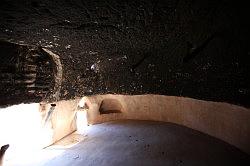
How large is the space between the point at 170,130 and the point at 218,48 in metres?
5.91

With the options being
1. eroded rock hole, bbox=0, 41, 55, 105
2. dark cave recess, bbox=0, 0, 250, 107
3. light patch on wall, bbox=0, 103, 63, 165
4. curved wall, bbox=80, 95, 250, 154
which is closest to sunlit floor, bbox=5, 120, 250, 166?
light patch on wall, bbox=0, 103, 63, 165

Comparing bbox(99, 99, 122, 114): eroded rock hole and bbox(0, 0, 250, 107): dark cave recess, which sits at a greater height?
bbox(0, 0, 250, 107): dark cave recess

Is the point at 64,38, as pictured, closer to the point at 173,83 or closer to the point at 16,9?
the point at 16,9

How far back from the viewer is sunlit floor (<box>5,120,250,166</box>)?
5.42 meters

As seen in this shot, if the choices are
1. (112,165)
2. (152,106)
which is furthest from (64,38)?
(152,106)

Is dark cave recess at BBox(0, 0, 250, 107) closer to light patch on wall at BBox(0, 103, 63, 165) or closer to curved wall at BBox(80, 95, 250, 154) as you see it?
curved wall at BBox(80, 95, 250, 154)

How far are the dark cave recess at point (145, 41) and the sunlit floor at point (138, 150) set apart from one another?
3105 mm

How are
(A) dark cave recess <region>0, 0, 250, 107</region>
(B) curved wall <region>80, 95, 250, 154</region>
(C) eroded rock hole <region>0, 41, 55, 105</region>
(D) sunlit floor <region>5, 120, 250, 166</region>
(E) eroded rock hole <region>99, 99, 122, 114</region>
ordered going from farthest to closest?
(E) eroded rock hole <region>99, 99, 122, 114</region>, (B) curved wall <region>80, 95, 250, 154</region>, (D) sunlit floor <region>5, 120, 250, 166</region>, (C) eroded rock hole <region>0, 41, 55, 105</region>, (A) dark cave recess <region>0, 0, 250, 107</region>

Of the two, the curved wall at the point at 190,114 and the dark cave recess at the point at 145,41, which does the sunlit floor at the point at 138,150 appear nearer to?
the curved wall at the point at 190,114

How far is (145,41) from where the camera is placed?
2.23 m

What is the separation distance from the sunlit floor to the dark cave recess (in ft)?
10.2

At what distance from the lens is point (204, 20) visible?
1.79 metres

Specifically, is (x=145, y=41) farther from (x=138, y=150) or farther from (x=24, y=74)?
(x=138, y=150)

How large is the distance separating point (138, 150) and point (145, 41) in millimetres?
4493
